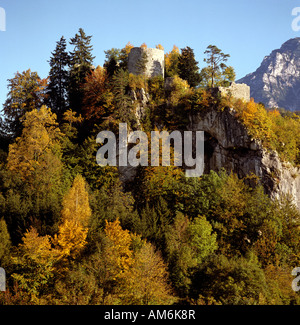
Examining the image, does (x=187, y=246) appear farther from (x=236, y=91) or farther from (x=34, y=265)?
(x=236, y=91)

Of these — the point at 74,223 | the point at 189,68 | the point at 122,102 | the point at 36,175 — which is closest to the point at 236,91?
the point at 189,68

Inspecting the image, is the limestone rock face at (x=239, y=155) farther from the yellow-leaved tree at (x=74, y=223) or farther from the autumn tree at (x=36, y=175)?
the autumn tree at (x=36, y=175)

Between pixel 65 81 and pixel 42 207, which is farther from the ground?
pixel 65 81

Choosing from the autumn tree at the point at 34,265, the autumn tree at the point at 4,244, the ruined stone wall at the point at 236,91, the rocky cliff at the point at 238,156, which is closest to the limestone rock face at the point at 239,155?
the rocky cliff at the point at 238,156

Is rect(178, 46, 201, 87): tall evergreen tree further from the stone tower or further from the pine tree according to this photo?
the pine tree

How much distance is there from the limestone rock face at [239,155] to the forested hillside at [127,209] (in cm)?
87

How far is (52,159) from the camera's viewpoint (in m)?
31.0

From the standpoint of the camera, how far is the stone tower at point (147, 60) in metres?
38.3

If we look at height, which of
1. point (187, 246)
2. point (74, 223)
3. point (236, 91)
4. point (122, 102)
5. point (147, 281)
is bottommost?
point (147, 281)

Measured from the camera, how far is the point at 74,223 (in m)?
25.1

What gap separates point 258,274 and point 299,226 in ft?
29.2

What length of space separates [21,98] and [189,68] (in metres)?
19.1
